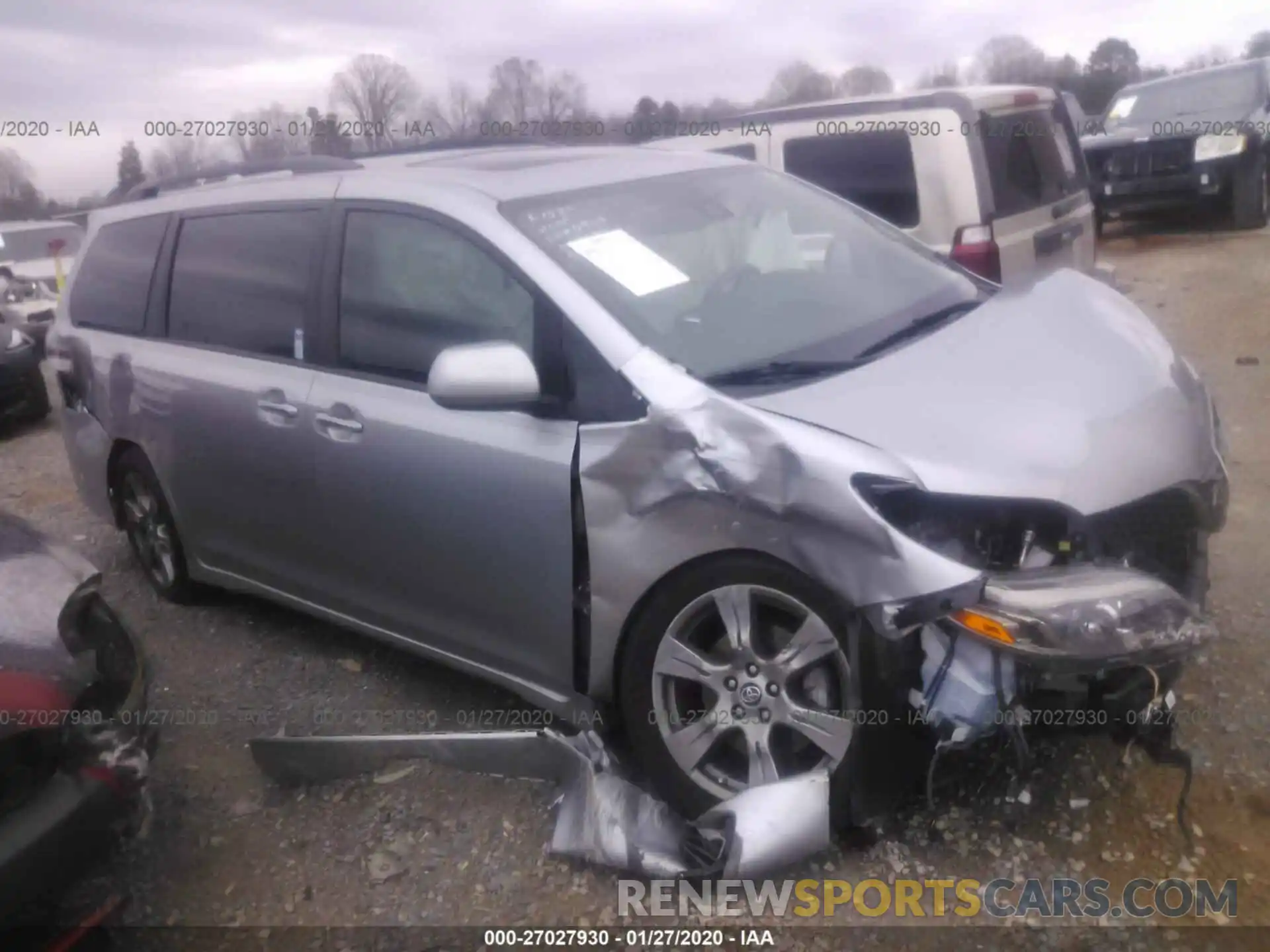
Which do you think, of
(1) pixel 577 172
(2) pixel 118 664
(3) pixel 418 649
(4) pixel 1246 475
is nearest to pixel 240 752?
(3) pixel 418 649

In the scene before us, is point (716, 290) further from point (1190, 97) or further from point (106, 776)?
point (1190, 97)

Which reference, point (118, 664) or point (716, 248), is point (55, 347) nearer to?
point (118, 664)

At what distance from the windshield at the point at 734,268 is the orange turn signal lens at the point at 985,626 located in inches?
33.9

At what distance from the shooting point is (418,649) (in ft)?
11.3

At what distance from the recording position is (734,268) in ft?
10.9

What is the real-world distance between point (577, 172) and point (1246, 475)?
3389mm

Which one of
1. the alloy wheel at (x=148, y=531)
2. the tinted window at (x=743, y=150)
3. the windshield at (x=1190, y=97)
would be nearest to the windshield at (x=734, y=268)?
the alloy wheel at (x=148, y=531)

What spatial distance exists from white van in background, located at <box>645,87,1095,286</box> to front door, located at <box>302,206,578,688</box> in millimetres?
3008

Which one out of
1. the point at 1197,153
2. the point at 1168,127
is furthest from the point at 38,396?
the point at 1168,127

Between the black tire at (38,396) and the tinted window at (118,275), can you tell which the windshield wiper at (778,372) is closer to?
the tinted window at (118,275)

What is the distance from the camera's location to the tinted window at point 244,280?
368cm

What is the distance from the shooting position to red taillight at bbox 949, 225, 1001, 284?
208 inches

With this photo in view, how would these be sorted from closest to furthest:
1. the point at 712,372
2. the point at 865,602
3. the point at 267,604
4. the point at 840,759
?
the point at 865,602 → the point at 840,759 → the point at 712,372 → the point at 267,604

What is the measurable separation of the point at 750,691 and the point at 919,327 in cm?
121
